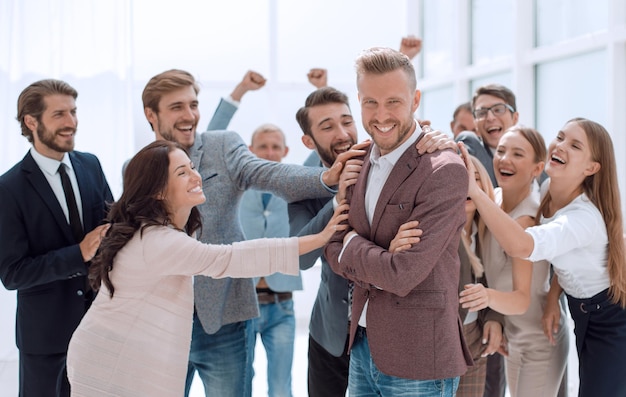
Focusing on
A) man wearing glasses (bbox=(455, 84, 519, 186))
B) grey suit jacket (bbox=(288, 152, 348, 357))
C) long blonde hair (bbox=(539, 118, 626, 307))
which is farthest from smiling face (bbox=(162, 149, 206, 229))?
man wearing glasses (bbox=(455, 84, 519, 186))

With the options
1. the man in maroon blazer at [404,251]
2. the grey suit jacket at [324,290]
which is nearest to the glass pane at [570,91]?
the grey suit jacket at [324,290]

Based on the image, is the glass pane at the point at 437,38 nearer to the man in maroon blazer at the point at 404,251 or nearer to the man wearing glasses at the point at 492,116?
the man wearing glasses at the point at 492,116

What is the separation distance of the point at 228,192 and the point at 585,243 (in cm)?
133

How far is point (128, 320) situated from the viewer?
2006 mm

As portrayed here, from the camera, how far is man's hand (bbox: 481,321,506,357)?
7.91ft

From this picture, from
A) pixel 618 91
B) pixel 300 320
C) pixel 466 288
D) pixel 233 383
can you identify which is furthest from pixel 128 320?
pixel 300 320

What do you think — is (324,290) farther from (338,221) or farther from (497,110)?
(497,110)

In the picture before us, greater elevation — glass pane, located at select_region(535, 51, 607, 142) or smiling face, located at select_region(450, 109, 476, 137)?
glass pane, located at select_region(535, 51, 607, 142)

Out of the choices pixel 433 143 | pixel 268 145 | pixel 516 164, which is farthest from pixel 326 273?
pixel 268 145

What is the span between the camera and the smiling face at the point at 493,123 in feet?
11.4

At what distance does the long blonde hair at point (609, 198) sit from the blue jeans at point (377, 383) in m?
0.87

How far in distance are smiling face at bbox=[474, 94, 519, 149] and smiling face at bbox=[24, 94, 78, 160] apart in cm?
210

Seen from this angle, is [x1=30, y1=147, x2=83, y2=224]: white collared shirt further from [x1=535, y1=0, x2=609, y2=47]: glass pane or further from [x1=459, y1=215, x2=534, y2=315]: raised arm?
A: [x1=535, y1=0, x2=609, y2=47]: glass pane

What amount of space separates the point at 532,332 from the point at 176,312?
4.56 ft
